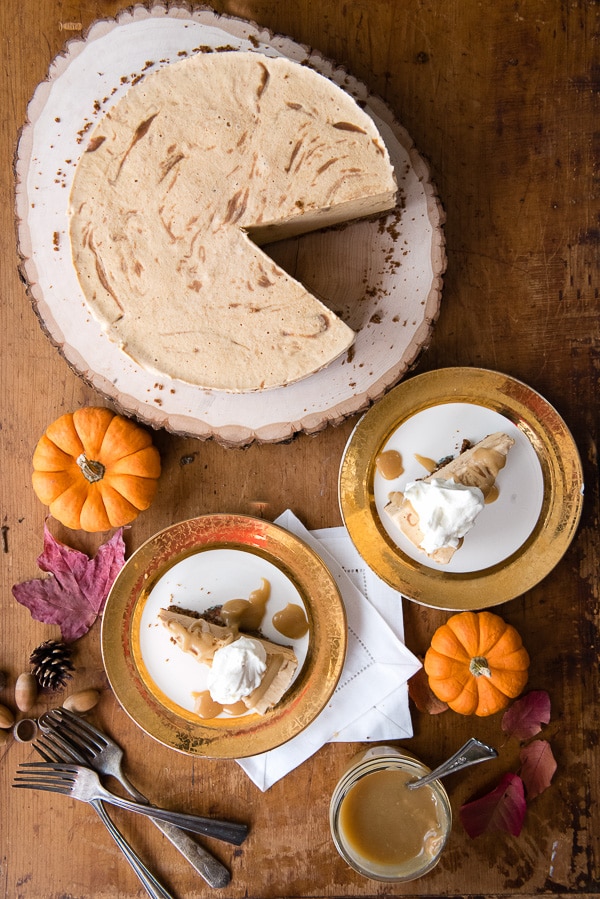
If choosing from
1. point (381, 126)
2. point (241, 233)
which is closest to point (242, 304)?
point (241, 233)

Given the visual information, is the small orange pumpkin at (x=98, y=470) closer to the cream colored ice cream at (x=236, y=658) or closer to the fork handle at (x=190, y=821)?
the cream colored ice cream at (x=236, y=658)

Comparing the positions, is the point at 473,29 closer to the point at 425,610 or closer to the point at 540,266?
the point at 540,266

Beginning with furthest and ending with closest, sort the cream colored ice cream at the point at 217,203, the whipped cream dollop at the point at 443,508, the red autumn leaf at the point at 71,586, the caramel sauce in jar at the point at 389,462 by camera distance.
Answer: the red autumn leaf at the point at 71,586, the caramel sauce in jar at the point at 389,462, the whipped cream dollop at the point at 443,508, the cream colored ice cream at the point at 217,203

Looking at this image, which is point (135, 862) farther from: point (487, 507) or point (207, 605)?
point (487, 507)

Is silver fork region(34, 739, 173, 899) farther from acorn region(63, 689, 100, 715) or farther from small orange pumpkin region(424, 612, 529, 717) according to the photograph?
small orange pumpkin region(424, 612, 529, 717)

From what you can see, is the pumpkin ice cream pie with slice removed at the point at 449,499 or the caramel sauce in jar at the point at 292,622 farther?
the caramel sauce in jar at the point at 292,622

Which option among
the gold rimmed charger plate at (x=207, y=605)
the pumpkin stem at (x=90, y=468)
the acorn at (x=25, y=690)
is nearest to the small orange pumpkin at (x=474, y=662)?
the gold rimmed charger plate at (x=207, y=605)

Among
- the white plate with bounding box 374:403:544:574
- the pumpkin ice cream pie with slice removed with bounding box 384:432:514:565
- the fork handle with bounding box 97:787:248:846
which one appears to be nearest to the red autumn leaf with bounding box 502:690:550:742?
the white plate with bounding box 374:403:544:574
